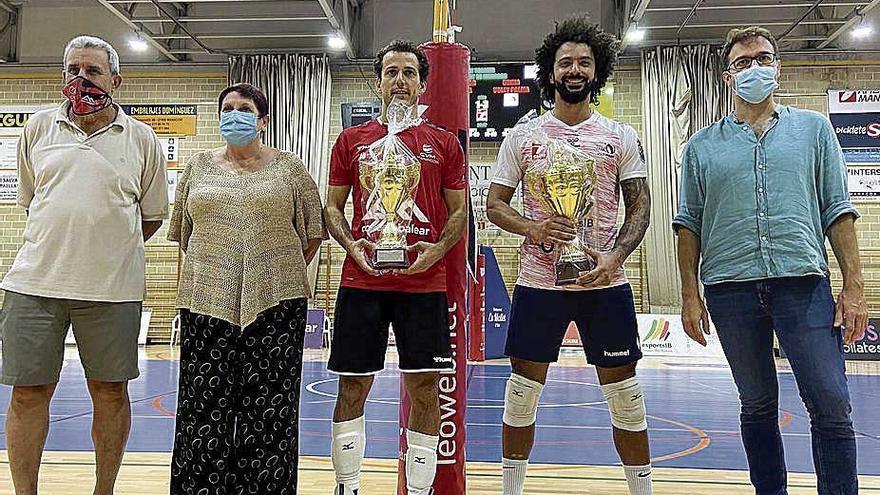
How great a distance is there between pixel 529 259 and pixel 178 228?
1331 mm

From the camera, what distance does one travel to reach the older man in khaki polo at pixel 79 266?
2.65 meters

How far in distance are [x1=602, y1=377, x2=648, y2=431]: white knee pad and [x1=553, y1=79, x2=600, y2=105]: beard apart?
104 cm

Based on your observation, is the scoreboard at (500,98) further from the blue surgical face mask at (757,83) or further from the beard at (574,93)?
the blue surgical face mask at (757,83)

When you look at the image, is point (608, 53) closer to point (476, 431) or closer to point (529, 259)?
point (529, 259)

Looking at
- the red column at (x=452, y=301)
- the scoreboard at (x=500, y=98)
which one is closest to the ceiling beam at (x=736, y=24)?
the scoreboard at (x=500, y=98)

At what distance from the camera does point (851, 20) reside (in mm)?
11445

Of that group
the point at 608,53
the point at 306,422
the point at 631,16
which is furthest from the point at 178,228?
the point at 631,16

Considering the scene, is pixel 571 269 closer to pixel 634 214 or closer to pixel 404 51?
pixel 634 214

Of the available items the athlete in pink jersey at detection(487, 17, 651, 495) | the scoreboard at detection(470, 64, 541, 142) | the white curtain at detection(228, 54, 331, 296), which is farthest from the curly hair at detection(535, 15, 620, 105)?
the white curtain at detection(228, 54, 331, 296)

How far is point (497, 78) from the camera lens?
12266 millimetres

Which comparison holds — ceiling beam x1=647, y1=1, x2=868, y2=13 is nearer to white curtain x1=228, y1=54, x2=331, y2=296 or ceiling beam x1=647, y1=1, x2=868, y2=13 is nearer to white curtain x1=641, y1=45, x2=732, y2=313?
white curtain x1=641, y1=45, x2=732, y2=313

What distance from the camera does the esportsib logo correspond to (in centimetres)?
1117

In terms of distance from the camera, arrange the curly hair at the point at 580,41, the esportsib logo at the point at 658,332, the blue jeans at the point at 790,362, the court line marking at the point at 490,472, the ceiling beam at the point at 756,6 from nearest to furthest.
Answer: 1. the blue jeans at the point at 790,362
2. the curly hair at the point at 580,41
3. the court line marking at the point at 490,472
4. the ceiling beam at the point at 756,6
5. the esportsib logo at the point at 658,332

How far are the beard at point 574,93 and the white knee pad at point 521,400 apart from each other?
104 cm
